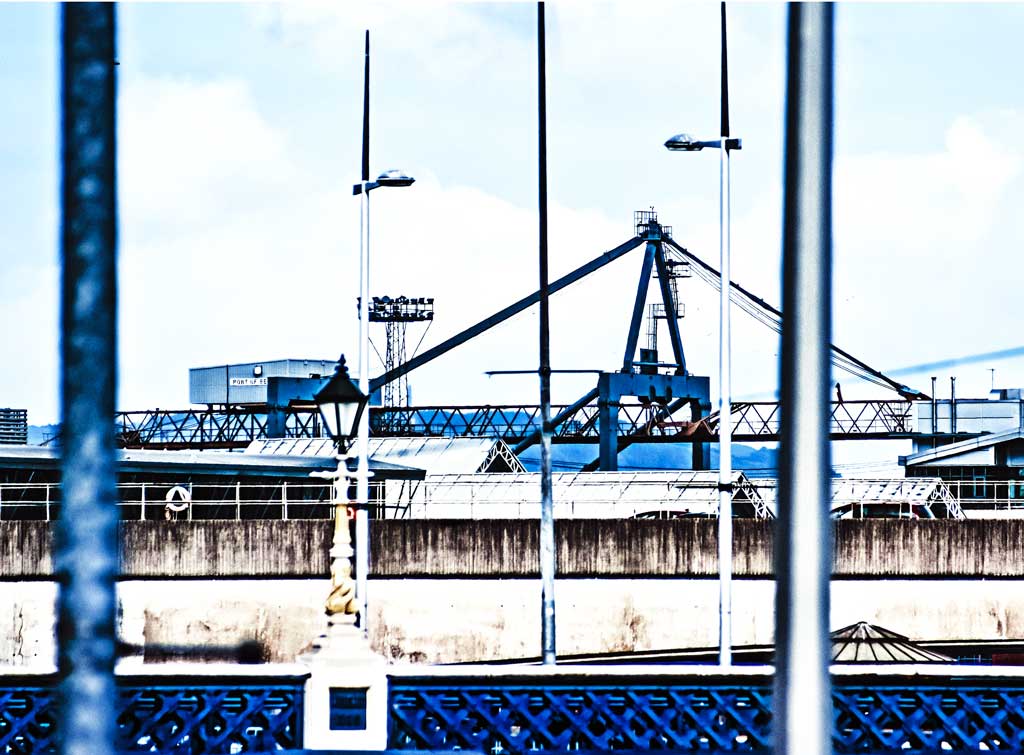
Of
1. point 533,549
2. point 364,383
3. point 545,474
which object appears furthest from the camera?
point 533,549

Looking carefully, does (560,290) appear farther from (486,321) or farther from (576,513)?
(576,513)

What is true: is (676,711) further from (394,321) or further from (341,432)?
(394,321)

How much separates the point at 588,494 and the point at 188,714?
28959mm

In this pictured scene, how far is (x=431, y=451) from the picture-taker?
50.9m

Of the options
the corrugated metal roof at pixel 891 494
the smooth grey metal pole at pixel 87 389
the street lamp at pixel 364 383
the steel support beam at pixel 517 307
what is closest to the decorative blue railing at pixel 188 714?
the smooth grey metal pole at pixel 87 389

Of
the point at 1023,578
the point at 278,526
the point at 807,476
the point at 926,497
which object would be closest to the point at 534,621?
the point at 278,526

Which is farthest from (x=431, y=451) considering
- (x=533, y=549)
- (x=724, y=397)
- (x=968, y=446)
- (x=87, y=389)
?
(x=87, y=389)

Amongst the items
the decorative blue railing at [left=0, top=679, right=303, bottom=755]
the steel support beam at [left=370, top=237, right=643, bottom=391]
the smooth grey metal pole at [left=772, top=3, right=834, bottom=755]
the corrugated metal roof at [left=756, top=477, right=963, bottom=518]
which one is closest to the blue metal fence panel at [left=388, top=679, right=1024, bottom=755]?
the decorative blue railing at [left=0, top=679, right=303, bottom=755]

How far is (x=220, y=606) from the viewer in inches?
1105

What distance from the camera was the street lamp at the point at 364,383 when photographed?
25375 mm

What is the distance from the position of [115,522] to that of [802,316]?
8.95ft

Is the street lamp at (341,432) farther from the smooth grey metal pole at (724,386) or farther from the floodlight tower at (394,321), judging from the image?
the floodlight tower at (394,321)

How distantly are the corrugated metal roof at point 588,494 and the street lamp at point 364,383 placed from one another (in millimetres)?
8318

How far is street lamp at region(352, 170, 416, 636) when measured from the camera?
25375 millimetres
